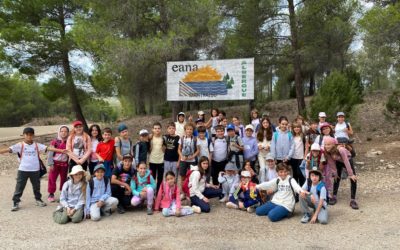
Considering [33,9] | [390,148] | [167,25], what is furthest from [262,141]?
[33,9]

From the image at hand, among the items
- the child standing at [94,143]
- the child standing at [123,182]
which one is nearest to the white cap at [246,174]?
the child standing at [123,182]

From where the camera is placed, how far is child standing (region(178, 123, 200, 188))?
Answer: 6.92m

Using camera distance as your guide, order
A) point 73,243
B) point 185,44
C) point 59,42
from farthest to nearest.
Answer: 1. point 59,42
2. point 185,44
3. point 73,243

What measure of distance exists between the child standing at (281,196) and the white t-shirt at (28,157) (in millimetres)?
4041

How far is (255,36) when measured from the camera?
1425 centimetres

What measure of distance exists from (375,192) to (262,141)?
7.78ft

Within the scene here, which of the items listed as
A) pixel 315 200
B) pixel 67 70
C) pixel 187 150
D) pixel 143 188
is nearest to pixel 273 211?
pixel 315 200

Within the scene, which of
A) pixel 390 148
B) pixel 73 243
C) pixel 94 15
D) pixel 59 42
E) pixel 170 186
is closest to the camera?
pixel 73 243

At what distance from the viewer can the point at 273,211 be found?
5.65 meters

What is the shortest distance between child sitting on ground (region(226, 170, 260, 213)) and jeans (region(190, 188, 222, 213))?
386 millimetres

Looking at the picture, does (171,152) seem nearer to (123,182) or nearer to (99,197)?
(123,182)

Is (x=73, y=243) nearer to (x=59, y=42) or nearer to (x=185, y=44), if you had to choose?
(x=185, y=44)

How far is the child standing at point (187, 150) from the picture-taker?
22.7 ft

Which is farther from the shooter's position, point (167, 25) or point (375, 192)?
point (167, 25)
